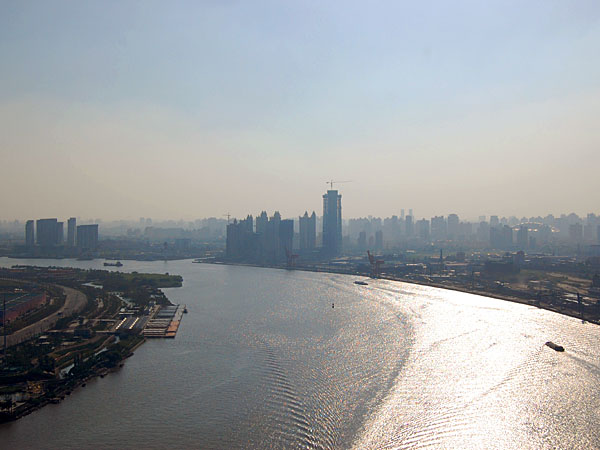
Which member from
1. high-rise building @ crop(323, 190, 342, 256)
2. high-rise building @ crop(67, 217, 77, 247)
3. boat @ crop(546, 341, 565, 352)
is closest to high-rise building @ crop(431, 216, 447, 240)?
high-rise building @ crop(323, 190, 342, 256)

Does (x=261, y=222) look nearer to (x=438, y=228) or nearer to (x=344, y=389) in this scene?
(x=438, y=228)

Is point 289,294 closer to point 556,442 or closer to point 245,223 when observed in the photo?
point 556,442

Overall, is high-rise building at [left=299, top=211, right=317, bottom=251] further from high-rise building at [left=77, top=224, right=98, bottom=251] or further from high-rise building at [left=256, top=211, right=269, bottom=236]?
high-rise building at [left=77, top=224, right=98, bottom=251]

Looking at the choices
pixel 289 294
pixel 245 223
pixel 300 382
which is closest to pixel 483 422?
pixel 300 382

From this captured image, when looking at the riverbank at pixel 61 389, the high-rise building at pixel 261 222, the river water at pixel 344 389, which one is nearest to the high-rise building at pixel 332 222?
the high-rise building at pixel 261 222

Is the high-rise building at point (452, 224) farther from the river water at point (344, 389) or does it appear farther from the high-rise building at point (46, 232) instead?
the river water at point (344, 389)

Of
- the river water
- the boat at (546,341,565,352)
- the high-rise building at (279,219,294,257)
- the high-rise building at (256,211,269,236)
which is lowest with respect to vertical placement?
the river water

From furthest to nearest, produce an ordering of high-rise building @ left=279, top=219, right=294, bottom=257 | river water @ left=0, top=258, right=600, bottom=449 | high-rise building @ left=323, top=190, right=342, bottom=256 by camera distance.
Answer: high-rise building @ left=323, top=190, right=342, bottom=256 → high-rise building @ left=279, top=219, right=294, bottom=257 → river water @ left=0, top=258, right=600, bottom=449
